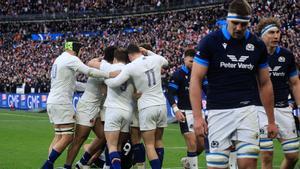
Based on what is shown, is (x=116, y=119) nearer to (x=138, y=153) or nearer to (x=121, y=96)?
(x=121, y=96)

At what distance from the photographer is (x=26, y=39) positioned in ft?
234

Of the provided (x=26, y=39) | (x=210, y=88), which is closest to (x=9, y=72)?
(x=26, y=39)

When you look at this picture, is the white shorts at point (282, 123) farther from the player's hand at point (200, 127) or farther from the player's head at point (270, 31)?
the player's hand at point (200, 127)

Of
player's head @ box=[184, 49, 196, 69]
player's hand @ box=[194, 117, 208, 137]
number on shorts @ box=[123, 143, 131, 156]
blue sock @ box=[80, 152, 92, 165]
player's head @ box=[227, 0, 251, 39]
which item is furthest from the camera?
player's head @ box=[184, 49, 196, 69]

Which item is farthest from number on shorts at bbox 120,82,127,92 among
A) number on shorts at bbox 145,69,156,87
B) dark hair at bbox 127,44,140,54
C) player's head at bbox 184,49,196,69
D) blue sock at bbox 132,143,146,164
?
player's head at bbox 184,49,196,69

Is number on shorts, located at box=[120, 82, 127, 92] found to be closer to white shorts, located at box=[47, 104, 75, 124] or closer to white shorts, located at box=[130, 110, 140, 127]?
white shorts, located at box=[130, 110, 140, 127]

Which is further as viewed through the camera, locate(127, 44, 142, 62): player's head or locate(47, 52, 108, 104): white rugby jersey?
locate(47, 52, 108, 104): white rugby jersey

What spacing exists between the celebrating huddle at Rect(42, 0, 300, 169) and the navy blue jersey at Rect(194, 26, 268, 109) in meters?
0.01

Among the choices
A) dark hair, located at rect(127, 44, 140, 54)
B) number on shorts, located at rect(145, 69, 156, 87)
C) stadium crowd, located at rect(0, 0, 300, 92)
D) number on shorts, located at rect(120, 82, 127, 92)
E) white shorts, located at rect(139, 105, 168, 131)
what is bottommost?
stadium crowd, located at rect(0, 0, 300, 92)

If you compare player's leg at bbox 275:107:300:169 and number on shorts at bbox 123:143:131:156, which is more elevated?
player's leg at bbox 275:107:300:169

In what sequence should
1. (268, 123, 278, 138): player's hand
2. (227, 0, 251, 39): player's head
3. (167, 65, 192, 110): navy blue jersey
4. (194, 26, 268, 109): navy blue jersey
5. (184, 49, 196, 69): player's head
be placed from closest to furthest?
(227, 0, 251, 39): player's head, (194, 26, 268, 109): navy blue jersey, (268, 123, 278, 138): player's hand, (184, 49, 196, 69): player's head, (167, 65, 192, 110): navy blue jersey

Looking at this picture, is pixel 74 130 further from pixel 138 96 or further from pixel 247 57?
pixel 247 57

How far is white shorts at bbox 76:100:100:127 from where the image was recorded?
40.0ft

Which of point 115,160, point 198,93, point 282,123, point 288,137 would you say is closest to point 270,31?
point 282,123
